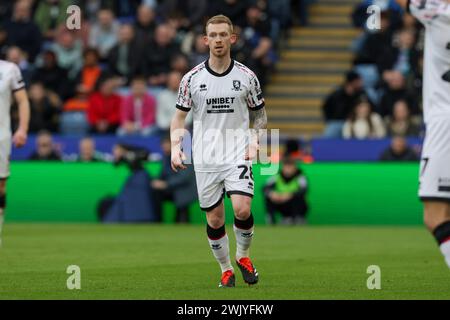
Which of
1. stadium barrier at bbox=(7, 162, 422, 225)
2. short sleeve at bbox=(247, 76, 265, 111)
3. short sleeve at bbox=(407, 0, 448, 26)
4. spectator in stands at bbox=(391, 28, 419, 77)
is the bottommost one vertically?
stadium barrier at bbox=(7, 162, 422, 225)

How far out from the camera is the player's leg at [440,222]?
30.1 ft

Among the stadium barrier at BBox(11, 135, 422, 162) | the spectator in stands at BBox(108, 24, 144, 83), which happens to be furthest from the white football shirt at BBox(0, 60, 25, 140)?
the spectator in stands at BBox(108, 24, 144, 83)

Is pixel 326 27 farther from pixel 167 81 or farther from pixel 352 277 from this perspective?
pixel 352 277

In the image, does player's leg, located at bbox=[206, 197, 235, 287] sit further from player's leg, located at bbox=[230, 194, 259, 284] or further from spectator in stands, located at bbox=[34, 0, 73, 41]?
spectator in stands, located at bbox=[34, 0, 73, 41]

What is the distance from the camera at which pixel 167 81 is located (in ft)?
83.8

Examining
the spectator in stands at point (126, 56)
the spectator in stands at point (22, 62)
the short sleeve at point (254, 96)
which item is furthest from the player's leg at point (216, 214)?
the spectator in stands at point (126, 56)

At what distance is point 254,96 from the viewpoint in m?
11.8

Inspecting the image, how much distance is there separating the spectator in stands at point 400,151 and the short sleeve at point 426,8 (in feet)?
44.2

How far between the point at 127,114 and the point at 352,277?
42.1ft

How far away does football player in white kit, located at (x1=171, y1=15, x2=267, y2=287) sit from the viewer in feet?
37.9

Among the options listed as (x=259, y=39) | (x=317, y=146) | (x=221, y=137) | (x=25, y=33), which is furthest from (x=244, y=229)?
(x=25, y=33)

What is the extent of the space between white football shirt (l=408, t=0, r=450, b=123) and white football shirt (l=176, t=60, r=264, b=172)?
2.67m

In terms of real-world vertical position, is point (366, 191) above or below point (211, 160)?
below
